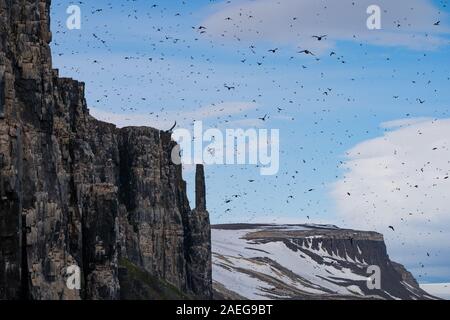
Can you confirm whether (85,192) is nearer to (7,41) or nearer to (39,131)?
(39,131)

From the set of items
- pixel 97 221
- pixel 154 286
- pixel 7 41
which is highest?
pixel 7 41

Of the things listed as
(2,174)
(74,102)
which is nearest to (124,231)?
(74,102)

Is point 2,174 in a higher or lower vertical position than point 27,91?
lower

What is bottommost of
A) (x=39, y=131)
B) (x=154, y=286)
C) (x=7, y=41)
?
(x=154, y=286)

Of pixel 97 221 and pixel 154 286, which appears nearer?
pixel 97 221

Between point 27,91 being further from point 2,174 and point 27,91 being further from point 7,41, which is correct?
point 2,174
